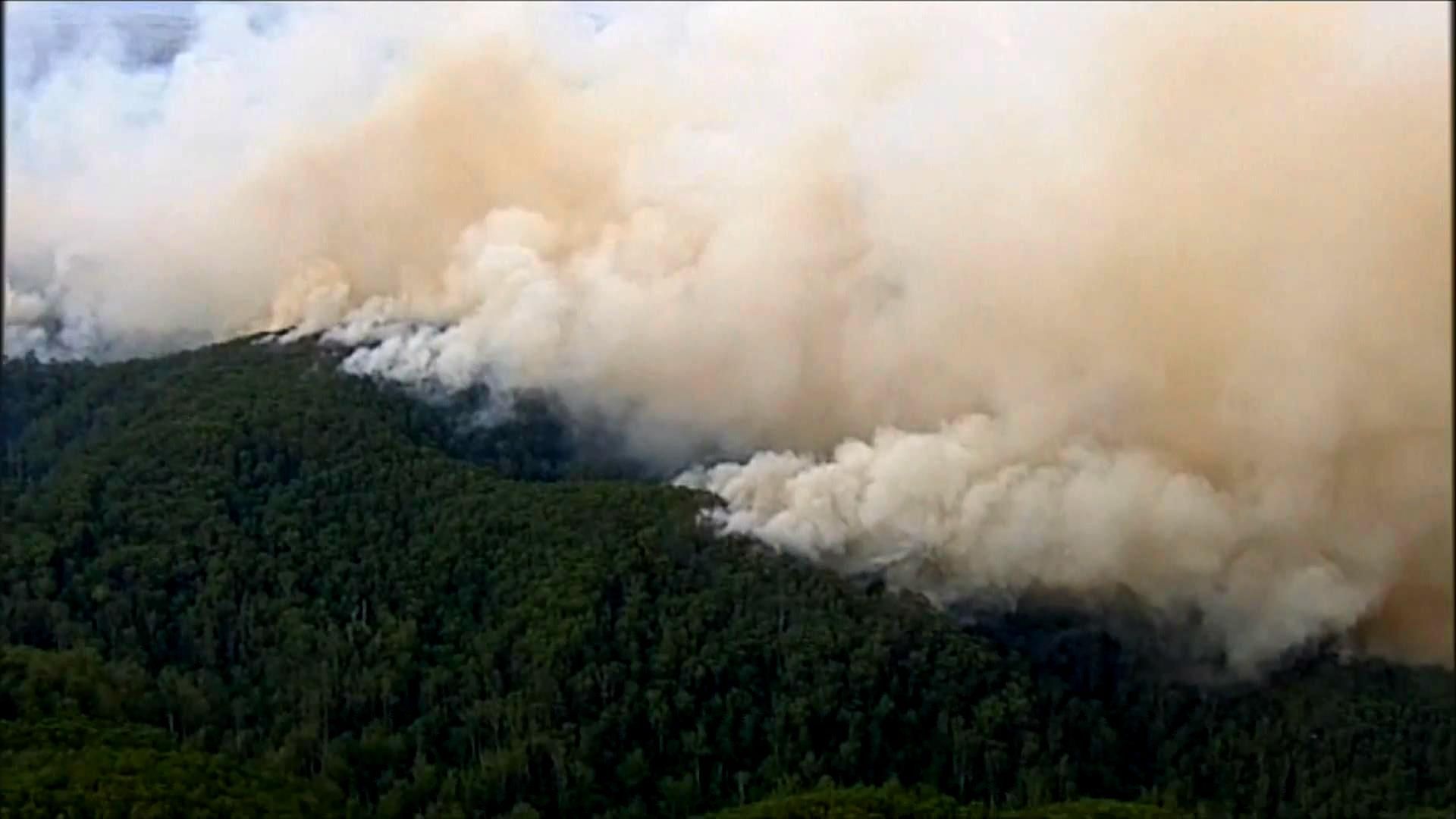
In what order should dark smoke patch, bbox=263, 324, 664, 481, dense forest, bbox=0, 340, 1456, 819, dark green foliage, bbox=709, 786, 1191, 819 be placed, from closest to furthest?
dark green foliage, bbox=709, 786, 1191, 819
dense forest, bbox=0, 340, 1456, 819
dark smoke patch, bbox=263, 324, 664, 481

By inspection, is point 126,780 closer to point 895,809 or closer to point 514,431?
point 895,809

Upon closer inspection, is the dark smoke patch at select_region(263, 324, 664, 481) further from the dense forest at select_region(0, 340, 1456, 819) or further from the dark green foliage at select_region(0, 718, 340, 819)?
the dark green foliage at select_region(0, 718, 340, 819)

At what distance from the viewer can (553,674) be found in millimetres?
34906

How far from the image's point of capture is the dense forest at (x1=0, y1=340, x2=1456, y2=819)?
31.7m

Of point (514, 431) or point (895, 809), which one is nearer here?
point (895, 809)

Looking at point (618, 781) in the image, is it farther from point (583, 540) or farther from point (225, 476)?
point (225, 476)

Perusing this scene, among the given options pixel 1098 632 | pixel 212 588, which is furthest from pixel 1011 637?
pixel 212 588

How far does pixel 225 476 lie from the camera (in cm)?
4216

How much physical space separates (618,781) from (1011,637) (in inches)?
434

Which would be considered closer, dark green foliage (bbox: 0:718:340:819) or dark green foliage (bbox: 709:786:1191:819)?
dark green foliage (bbox: 0:718:340:819)

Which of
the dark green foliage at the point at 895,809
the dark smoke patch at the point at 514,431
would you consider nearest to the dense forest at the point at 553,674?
the dark green foliage at the point at 895,809

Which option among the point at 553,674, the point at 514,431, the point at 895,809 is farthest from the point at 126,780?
the point at 514,431

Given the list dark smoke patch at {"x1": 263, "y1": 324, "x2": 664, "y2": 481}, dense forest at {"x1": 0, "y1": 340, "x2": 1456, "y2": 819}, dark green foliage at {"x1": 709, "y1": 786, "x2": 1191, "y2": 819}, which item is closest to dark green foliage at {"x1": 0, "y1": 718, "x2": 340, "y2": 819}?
dense forest at {"x1": 0, "y1": 340, "x2": 1456, "y2": 819}

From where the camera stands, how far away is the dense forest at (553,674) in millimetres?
31672
